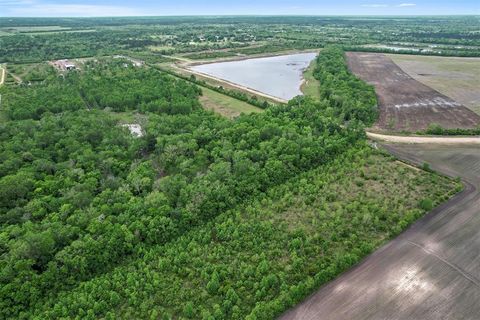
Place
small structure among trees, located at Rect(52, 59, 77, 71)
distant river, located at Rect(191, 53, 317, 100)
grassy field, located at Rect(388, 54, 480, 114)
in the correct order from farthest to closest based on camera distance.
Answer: small structure among trees, located at Rect(52, 59, 77, 71) < distant river, located at Rect(191, 53, 317, 100) < grassy field, located at Rect(388, 54, 480, 114)

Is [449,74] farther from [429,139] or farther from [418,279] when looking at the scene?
[418,279]

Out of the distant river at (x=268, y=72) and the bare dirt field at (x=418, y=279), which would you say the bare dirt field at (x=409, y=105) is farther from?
the bare dirt field at (x=418, y=279)

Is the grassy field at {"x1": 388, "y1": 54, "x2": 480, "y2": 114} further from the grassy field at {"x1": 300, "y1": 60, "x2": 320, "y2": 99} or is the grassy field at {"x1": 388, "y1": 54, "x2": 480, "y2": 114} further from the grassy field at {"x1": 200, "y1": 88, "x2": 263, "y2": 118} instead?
the grassy field at {"x1": 200, "y1": 88, "x2": 263, "y2": 118}

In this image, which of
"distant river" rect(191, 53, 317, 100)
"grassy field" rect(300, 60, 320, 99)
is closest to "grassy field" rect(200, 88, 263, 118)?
"distant river" rect(191, 53, 317, 100)

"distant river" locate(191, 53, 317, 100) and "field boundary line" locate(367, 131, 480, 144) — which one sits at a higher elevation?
"distant river" locate(191, 53, 317, 100)

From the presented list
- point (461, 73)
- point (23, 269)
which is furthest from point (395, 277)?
point (461, 73)

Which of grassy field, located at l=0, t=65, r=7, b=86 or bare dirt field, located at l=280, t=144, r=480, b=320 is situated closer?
bare dirt field, located at l=280, t=144, r=480, b=320
